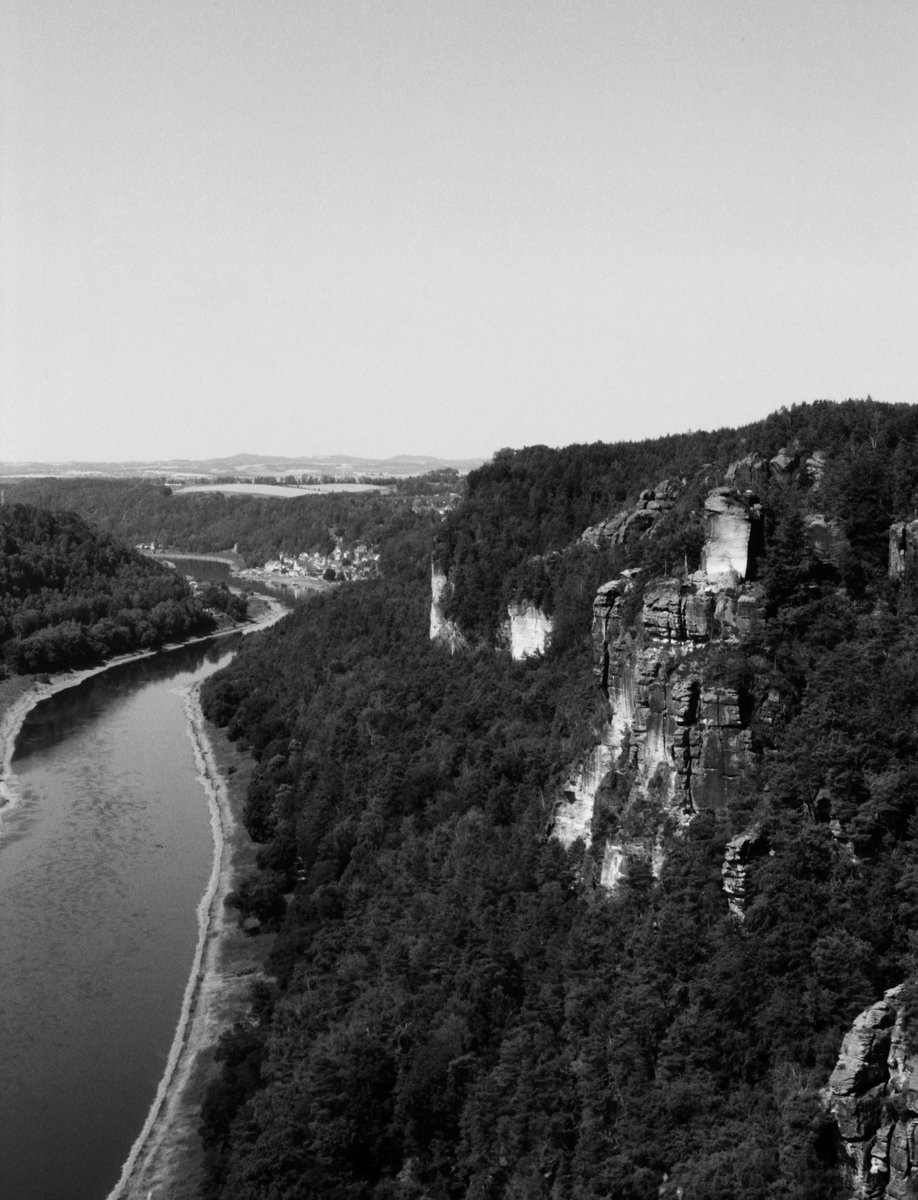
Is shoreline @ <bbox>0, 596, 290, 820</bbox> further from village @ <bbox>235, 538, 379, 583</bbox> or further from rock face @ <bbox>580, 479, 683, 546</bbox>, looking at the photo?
rock face @ <bbox>580, 479, 683, 546</bbox>

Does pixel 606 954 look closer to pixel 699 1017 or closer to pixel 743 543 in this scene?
pixel 699 1017

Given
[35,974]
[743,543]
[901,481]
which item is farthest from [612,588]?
[35,974]

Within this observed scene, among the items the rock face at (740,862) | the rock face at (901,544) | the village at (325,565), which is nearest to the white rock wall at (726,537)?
the rock face at (901,544)

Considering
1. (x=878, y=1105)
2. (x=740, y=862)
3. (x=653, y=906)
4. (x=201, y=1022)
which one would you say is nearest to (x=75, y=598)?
(x=201, y=1022)

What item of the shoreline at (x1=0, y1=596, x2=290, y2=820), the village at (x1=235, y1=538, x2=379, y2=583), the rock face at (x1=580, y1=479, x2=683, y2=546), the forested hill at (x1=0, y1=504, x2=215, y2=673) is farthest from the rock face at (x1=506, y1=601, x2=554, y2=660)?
the village at (x1=235, y1=538, x2=379, y2=583)

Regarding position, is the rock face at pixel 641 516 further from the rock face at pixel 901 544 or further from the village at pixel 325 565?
the village at pixel 325 565

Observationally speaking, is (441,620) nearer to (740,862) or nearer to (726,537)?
(726,537)
